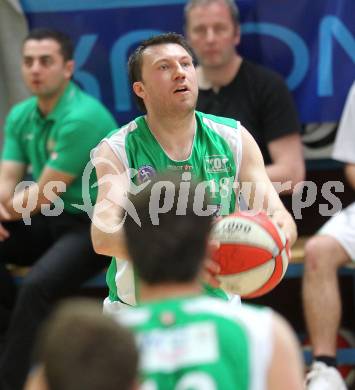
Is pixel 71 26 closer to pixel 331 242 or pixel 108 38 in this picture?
pixel 108 38

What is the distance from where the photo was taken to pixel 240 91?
20.3 feet

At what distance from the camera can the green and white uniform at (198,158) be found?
13.9 ft

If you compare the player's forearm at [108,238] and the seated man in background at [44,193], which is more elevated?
the player's forearm at [108,238]

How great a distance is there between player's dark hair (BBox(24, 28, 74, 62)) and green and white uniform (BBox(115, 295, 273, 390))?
4.05 m

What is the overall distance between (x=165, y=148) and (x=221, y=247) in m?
0.69

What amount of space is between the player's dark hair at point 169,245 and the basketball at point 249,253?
3.93 ft

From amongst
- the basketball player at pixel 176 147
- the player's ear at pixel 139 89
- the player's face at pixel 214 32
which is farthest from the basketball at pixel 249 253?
the player's face at pixel 214 32

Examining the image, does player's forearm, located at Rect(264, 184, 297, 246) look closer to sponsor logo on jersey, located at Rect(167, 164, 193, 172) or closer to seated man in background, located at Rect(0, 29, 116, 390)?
sponsor logo on jersey, located at Rect(167, 164, 193, 172)

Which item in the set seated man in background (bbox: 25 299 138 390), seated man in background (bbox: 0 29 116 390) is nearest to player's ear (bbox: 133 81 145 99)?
seated man in background (bbox: 0 29 116 390)

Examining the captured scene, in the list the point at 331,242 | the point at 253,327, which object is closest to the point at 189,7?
the point at 331,242

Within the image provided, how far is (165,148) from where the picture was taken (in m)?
4.29

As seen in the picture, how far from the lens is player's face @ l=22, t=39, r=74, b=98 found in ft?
20.5

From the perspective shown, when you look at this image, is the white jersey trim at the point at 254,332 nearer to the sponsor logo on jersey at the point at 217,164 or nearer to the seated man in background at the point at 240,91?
the sponsor logo on jersey at the point at 217,164

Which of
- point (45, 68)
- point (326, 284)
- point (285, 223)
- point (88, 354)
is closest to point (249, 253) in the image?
point (285, 223)
